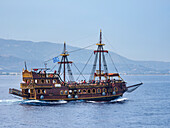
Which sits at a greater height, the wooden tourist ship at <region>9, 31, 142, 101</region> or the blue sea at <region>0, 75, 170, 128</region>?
the wooden tourist ship at <region>9, 31, 142, 101</region>

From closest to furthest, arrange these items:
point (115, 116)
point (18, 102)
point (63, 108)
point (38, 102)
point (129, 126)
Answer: point (129, 126) → point (115, 116) → point (63, 108) → point (38, 102) → point (18, 102)

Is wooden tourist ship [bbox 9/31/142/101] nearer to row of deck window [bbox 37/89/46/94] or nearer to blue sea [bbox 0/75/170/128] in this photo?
row of deck window [bbox 37/89/46/94]

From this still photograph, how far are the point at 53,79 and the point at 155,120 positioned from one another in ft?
85.6

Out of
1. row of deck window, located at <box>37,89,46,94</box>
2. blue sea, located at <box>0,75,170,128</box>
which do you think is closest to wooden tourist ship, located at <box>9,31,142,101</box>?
row of deck window, located at <box>37,89,46,94</box>

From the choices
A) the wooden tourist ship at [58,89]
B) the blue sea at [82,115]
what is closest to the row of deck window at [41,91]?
the wooden tourist ship at [58,89]

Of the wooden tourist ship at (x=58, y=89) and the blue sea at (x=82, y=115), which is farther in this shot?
the wooden tourist ship at (x=58, y=89)

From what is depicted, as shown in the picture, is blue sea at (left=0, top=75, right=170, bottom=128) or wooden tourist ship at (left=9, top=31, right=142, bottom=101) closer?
blue sea at (left=0, top=75, right=170, bottom=128)

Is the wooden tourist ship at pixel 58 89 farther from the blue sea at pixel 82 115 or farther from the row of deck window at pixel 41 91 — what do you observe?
the blue sea at pixel 82 115

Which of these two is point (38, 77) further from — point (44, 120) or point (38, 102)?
point (44, 120)

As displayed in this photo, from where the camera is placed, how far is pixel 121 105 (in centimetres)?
7581

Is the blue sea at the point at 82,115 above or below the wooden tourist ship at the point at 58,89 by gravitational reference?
below

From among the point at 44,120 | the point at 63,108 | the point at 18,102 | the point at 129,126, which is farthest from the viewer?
the point at 18,102

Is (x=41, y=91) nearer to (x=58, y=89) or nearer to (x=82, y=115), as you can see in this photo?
(x=58, y=89)

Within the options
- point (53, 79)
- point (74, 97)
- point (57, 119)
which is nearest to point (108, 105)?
point (74, 97)
